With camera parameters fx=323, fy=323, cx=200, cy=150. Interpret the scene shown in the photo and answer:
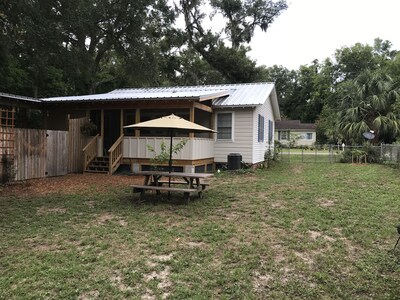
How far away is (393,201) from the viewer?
7660 mm

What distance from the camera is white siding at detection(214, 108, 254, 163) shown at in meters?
14.0

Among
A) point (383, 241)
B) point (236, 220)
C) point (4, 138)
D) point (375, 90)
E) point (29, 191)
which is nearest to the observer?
point (383, 241)

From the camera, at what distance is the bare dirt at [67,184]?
8.68 metres

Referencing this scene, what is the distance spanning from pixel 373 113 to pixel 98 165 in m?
17.7

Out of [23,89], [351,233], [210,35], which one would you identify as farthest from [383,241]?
[210,35]

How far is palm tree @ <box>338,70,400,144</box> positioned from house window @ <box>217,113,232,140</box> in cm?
1024

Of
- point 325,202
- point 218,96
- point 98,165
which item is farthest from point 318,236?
point 98,165

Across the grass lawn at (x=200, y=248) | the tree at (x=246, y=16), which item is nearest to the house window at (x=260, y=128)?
the grass lawn at (x=200, y=248)

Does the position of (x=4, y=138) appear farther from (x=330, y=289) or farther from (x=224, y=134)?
(x=330, y=289)

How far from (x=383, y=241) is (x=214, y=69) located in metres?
27.5

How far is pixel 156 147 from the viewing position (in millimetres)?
12320

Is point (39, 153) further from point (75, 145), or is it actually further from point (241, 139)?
point (241, 139)

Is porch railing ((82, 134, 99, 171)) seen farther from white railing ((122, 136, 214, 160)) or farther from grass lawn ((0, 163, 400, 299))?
grass lawn ((0, 163, 400, 299))

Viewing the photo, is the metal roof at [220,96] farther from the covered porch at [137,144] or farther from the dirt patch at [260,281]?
the dirt patch at [260,281]
